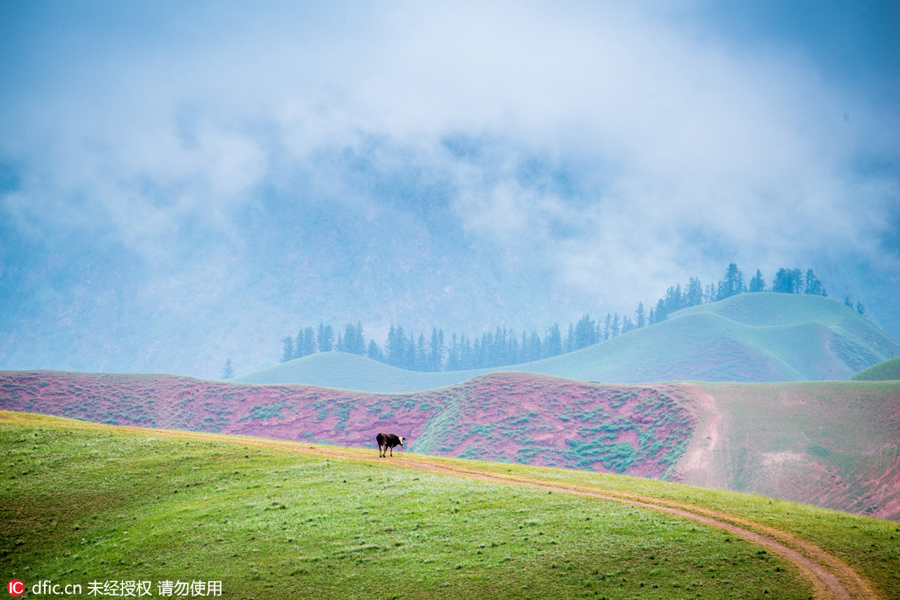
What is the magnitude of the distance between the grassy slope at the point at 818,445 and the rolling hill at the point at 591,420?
21cm

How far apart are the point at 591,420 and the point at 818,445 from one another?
33357 mm

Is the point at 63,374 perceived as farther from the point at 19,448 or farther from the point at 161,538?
the point at 161,538

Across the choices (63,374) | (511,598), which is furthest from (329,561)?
(63,374)

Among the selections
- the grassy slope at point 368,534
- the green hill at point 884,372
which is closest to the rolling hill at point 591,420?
the green hill at point 884,372

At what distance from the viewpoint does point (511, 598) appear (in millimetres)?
23375

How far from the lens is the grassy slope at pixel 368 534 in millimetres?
24391

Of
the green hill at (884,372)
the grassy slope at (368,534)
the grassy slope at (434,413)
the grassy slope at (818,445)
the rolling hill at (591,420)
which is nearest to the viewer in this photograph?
the grassy slope at (368,534)

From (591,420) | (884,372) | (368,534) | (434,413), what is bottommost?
(368,534)

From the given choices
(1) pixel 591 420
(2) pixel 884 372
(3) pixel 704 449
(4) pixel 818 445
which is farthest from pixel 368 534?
(2) pixel 884 372

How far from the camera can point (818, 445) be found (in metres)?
76.4

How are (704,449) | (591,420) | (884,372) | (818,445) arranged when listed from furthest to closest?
(884,372) → (591,420) → (704,449) → (818,445)

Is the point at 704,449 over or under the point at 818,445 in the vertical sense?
under

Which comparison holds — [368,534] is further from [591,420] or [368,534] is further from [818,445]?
[591,420]

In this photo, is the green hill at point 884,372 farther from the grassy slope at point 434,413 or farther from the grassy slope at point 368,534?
the grassy slope at point 368,534
